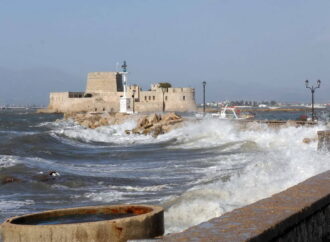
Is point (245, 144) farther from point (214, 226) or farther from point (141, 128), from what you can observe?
point (214, 226)

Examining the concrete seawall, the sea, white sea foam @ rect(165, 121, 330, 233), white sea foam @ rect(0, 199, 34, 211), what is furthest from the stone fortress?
the concrete seawall

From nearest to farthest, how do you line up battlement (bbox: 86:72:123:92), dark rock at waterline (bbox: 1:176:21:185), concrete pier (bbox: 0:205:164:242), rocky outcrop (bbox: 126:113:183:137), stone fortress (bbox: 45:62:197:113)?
concrete pier (bbox: 0:205:164:242) → dark rock at waterline (bbox: 1:176:21:185) → rocky outcrop (bbox: 126:113:183:137) → stone fortress (bbox: 45:62:197:113) → battlement (bbox: 86:72:123:92)

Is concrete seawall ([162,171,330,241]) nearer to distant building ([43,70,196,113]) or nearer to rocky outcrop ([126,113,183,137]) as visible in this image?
rocky outcrop ([126,113,183,137])

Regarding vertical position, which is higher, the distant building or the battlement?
the battlement

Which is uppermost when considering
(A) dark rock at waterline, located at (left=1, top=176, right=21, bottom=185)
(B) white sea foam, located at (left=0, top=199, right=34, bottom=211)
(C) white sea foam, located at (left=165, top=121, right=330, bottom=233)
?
(C) white sea foam, located at (left=165, top=121, right=330, bottom=233)

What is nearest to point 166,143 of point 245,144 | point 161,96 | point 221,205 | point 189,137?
point 189,137

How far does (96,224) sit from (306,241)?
1.43 meters

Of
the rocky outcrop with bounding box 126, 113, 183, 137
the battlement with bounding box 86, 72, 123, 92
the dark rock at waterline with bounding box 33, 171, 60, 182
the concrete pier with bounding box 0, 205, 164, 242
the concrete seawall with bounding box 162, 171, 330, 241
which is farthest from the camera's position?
the battlement with bounding box 86, 72, 123, 92

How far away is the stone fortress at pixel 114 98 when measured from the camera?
8381cm

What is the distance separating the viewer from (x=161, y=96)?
85.7 m

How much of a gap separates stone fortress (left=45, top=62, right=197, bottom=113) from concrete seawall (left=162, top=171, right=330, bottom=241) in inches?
2932

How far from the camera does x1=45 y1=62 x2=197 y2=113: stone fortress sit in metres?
83.8

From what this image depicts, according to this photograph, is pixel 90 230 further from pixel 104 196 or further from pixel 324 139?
pixel 324 139

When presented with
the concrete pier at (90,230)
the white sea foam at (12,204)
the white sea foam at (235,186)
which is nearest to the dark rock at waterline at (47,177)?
the white sea foam at (12,204)
